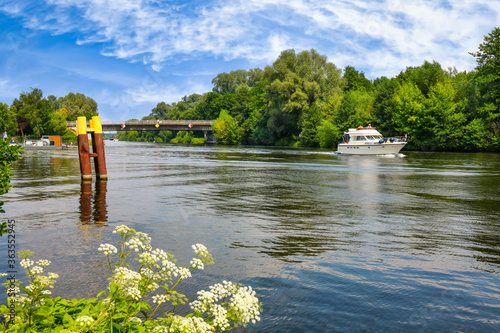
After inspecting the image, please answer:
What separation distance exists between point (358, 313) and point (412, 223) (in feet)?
22.5

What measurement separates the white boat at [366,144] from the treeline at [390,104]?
478 inches

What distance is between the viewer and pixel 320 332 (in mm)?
5074

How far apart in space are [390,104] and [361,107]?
7.49m

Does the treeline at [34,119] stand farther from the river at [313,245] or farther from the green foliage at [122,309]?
the green foliage at [122,309]

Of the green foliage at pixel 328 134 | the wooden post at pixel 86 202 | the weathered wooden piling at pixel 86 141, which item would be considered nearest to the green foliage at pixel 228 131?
the green foliage at pixel 328 134

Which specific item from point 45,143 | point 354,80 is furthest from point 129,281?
point 354,80

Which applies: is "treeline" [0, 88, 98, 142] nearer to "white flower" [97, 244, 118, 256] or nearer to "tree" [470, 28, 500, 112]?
"tree" [470, 28, 500, 112]

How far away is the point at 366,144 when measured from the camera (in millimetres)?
57375

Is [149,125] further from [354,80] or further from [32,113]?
[354,80]

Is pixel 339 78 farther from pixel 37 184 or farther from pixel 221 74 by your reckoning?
pixel 221 74

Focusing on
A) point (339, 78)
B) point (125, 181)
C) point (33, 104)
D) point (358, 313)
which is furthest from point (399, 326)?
point (33, 104)

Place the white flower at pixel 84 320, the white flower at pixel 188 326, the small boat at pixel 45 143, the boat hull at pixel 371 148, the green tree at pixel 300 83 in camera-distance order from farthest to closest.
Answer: the green tree at pixel 300 83 < the small boat at pixel 45 143 < the boat hull at pixel 371 148 < the white flower at pixel 188 326 < the white flower at pixel 84 320

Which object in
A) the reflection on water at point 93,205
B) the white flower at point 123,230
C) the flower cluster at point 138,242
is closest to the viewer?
the flower cluster at point 138,242

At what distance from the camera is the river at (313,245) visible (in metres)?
5.73
